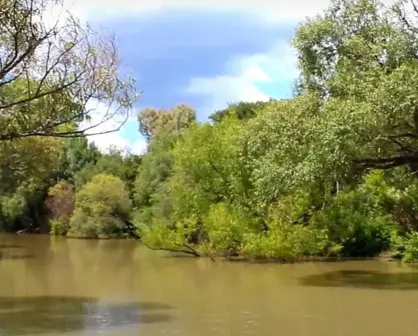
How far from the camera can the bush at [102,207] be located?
4459cm

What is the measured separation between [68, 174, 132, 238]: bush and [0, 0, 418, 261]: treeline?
72mm

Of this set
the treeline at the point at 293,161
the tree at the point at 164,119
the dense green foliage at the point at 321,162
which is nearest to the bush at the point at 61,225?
the treeline at the point at 293,161

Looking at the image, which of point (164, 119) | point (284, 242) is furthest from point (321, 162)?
point (164, 119)

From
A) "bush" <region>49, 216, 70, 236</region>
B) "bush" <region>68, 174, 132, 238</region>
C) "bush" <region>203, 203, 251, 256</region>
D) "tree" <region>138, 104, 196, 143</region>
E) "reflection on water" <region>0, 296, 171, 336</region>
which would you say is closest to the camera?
"reflection on water" <region>0, 296, 171, 336</region>

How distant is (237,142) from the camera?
25719 mm

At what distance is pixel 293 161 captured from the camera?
18172 millimetres

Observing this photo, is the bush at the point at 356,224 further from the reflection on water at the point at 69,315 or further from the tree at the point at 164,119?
the tree at the point at 164,119

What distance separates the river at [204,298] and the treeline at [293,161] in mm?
1443

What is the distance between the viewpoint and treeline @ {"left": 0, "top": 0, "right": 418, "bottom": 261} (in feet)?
51.7

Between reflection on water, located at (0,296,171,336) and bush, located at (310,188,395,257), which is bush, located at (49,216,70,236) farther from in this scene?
reflection on water, located at (0,296,171,336)

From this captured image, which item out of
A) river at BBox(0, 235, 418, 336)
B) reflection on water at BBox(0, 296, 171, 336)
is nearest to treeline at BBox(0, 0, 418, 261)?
river at BBox(0, 235, 418, 336)

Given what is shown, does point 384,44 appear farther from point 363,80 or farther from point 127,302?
point 127,302

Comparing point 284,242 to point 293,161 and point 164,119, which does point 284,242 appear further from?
point 164,119

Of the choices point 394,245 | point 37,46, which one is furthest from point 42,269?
point 37,46
